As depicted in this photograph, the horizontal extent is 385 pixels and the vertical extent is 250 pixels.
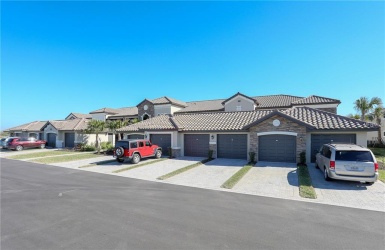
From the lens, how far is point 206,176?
1216cm

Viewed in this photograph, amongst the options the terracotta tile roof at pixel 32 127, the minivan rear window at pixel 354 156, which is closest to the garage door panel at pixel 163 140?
the minivan rear window at pixel 354 156

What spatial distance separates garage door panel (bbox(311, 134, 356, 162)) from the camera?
588 inches

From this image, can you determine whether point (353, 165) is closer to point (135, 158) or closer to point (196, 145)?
point (196, 145)

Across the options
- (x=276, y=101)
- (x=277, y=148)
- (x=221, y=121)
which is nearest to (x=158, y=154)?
(x=221, y=121)

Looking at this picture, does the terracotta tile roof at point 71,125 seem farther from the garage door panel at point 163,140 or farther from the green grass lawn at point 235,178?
the green grass lawn at point 235,178

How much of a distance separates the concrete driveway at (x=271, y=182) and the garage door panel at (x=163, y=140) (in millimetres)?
9671

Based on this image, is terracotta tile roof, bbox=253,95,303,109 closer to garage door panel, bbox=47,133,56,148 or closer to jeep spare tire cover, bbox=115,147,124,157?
jeep spare tire cover, bbox=115,147,124,157

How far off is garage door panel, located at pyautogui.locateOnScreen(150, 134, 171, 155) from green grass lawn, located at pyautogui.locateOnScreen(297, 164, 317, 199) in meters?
12.3

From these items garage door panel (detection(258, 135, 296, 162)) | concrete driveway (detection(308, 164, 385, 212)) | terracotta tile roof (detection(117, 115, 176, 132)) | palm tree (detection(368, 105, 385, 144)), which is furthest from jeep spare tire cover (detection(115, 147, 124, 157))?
palm tree (detection(368, 105, 385, 144))

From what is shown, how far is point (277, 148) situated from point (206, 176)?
25.2 ft

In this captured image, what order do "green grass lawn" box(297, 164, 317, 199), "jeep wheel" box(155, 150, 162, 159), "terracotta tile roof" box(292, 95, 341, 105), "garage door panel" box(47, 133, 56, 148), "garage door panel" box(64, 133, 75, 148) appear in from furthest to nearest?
"garage door panel" box(47, 133, 56, 148)
"garage door panel" box(64, 133, 75, 148)
"terracotta tile roof" box(292, 95, 341, 105)
"jeep wheel" box(155, 150, 162, 159)
"green grass lawn" box(297, 164, 317, 199)

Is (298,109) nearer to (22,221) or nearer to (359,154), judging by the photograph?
(359,154)

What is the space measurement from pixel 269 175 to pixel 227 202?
18.1 ft

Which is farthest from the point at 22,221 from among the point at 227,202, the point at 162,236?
the point at 227,202
